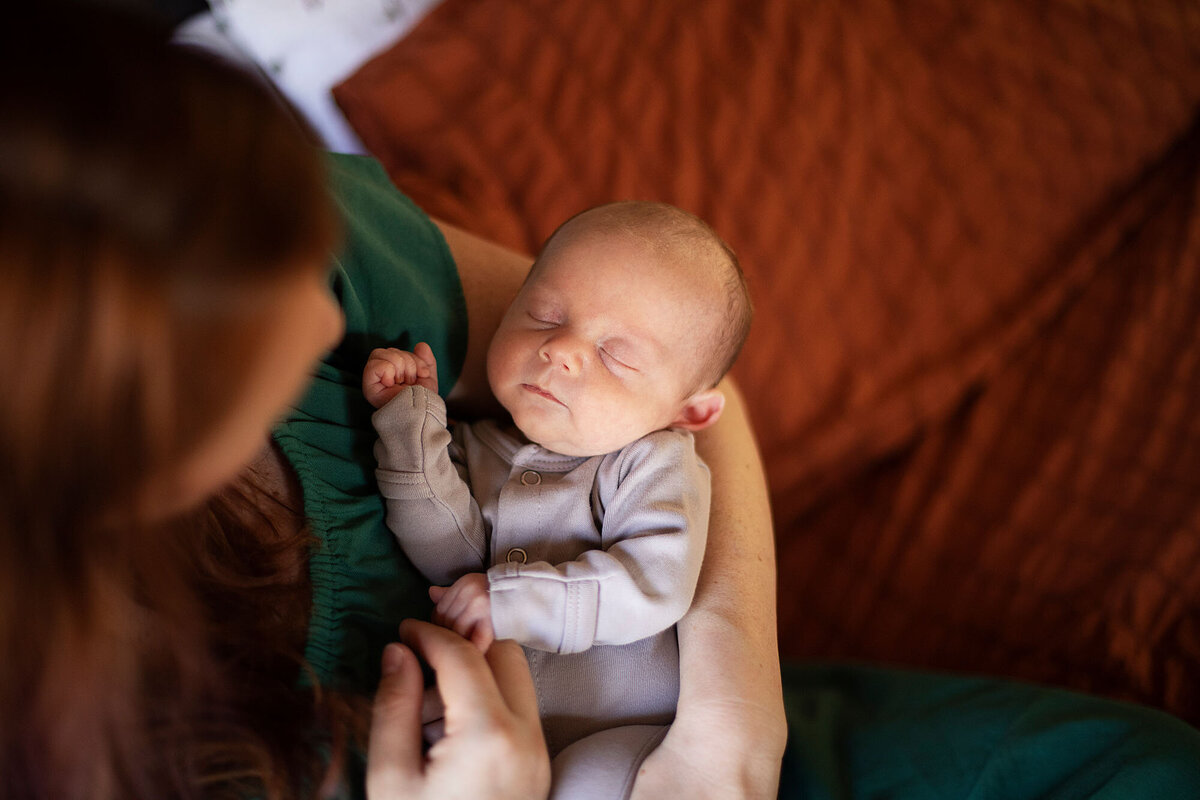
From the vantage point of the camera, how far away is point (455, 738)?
71 centimetres

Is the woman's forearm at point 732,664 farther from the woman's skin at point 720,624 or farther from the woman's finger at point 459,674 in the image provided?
the woman's finger at point 459,674

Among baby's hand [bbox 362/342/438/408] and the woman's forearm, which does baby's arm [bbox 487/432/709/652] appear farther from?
baby's hand [bbox 362/342/438/408]

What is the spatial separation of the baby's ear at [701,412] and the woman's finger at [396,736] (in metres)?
0.50

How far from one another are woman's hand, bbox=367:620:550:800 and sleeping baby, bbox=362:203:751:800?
7 centimetres

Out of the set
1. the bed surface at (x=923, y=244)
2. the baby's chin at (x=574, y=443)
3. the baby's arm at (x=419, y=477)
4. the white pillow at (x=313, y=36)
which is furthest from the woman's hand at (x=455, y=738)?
the white pillow at (x=313, y=36)

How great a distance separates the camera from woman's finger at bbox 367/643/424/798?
692 mm

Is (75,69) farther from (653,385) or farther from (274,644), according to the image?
(653,385)

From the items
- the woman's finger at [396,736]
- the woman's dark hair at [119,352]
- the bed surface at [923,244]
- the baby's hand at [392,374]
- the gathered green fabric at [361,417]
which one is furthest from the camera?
the bed surface at [923,244]

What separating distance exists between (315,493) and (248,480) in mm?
64

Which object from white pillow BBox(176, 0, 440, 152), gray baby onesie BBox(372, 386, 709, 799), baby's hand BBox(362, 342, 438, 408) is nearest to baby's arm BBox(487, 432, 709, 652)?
gray baby onesie BBox(372, 386, 709, 799)

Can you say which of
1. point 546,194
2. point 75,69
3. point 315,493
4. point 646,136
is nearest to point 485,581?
point 315,493

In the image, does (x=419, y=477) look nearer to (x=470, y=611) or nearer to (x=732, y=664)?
(x=470, y=611)

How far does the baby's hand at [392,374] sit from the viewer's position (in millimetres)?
905

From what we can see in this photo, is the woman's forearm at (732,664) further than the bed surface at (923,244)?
No
